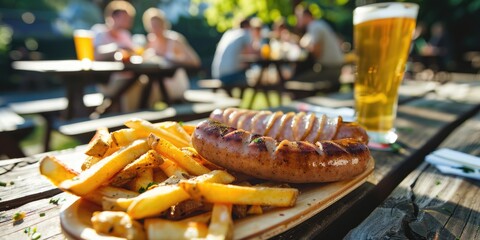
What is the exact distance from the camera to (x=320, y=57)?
31.9 feet

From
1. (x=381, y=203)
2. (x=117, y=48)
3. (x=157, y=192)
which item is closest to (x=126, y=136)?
(x=157, y=192)

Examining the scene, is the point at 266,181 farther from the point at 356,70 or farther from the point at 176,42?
the point at 176,42

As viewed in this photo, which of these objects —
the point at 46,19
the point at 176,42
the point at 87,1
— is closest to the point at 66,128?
the point at 176,42

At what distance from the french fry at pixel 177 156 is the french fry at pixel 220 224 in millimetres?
353

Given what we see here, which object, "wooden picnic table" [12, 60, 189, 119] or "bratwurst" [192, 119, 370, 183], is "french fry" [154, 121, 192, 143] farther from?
"wooden picnic table" [12, 60, 189, 119]

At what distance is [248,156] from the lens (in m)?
1.36

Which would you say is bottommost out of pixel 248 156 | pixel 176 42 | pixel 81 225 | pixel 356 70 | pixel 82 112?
pixel 82 112

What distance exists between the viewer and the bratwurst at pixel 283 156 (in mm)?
1338

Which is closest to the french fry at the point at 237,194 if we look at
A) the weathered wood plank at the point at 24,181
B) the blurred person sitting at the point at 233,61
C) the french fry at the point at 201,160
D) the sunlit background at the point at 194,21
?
the french fry at the point at 201,160

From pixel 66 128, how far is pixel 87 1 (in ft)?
84.3

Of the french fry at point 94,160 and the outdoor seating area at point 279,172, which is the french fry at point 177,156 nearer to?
the outdoor seating area at point 279,172

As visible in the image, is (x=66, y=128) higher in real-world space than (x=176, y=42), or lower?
lower

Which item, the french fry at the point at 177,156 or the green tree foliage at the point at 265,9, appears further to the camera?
the green tree foliage at the point at 265,9

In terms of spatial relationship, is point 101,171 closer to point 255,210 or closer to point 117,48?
point 255,210
